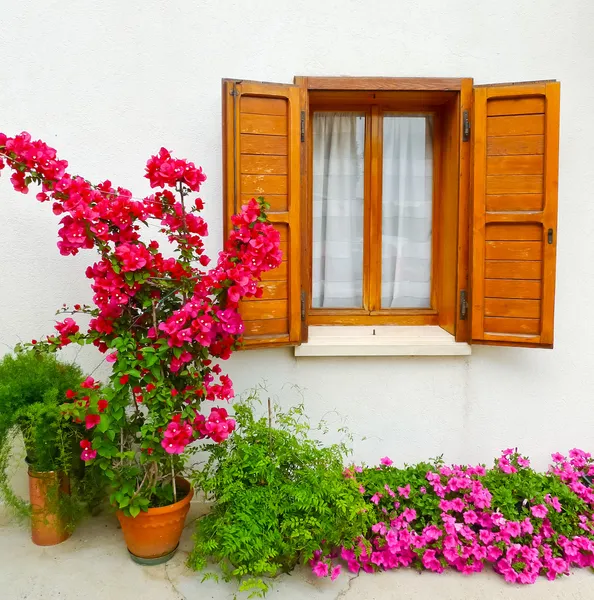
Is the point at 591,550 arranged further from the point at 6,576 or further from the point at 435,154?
the point at 6,576

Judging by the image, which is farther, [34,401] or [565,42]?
[565,42]

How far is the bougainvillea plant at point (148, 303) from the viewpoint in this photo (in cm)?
263

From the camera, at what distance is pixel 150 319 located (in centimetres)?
291

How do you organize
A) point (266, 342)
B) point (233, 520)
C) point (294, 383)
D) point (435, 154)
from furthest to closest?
point (435, 154) < point (294, 383) < point (266, 342) < point (233, 520)

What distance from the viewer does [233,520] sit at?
270 cm

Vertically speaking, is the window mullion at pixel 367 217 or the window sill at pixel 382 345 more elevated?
the window mullion at pixel 367 217

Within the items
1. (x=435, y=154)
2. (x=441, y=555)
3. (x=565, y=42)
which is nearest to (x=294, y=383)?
(x=441, y=555)

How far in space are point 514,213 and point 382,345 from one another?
1098 mm

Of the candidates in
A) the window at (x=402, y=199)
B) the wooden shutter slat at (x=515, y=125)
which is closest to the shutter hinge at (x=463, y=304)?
the window at (x=402, y=199)

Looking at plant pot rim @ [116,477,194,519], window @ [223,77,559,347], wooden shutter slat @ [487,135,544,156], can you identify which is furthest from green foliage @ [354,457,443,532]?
wooden shutter slat @ [487,135,544,156]

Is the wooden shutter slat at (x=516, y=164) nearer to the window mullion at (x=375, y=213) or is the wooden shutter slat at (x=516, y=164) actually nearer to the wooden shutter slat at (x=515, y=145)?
the wooden shutter slat at (x=515, y=145)

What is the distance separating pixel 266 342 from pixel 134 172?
4.25ft

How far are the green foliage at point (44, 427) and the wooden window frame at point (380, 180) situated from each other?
143 cm

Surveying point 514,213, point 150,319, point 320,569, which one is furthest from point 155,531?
point 514,213
